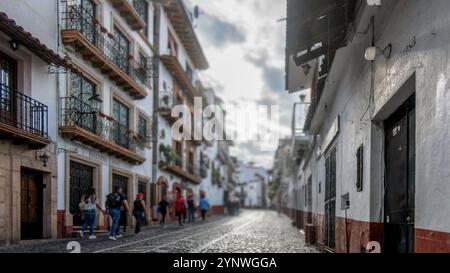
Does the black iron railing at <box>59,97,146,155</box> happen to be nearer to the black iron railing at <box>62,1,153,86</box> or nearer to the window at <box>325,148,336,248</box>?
the black iron railing at <box>62,1,153,86</box>

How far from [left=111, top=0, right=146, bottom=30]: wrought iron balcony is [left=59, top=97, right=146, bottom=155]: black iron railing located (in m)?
4.15

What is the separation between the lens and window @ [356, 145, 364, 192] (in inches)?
295

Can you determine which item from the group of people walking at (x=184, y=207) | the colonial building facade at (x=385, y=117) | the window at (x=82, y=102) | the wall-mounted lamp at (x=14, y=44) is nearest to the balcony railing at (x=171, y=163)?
the group of people walking at (x=184, y=207)

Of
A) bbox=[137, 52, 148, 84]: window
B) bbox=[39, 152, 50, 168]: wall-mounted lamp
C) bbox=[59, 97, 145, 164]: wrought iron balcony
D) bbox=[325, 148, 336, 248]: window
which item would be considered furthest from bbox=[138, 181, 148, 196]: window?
bbox=[325, 148, 336, 248]: window

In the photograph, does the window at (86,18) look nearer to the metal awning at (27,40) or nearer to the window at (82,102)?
the window at (82,102)

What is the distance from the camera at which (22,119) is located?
1141 cm

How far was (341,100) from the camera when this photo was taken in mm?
10117

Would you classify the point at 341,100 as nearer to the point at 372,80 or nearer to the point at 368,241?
the point at 372,80

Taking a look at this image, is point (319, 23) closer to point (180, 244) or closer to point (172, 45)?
point (180, 244)

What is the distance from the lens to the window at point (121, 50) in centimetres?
1888

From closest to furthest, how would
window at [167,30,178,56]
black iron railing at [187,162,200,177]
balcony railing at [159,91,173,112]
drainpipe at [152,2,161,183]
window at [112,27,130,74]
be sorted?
window at [112,27,130,74] → drainpipe at [152,2,161,183] → balcony railing at [159,91,173,112] → window at [167,30,178,56] → black iron railing at [187,162,200,177]

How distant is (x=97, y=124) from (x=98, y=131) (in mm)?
256

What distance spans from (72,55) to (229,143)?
55933mm
